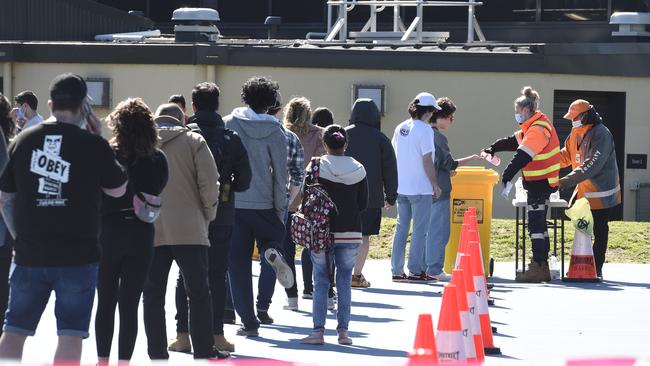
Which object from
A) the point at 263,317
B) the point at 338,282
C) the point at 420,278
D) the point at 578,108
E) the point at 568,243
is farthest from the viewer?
the point at 568,243

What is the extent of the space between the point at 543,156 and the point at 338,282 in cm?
472

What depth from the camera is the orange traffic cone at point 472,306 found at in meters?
9.66

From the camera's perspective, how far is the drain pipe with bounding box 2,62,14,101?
862 inches

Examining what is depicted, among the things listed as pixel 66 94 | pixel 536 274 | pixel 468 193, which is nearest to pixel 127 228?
pixel 66 94

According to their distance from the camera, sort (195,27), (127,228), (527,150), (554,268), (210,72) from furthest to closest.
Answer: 1. (195,27)
2. (210,72)
3. (554,268)
4. (527,150)
5. (127,228)

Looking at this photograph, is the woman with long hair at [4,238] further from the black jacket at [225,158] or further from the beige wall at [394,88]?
the beige wall at [394,88]

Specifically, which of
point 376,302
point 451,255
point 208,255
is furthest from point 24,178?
point 451,255

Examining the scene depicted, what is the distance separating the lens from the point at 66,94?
7781mm

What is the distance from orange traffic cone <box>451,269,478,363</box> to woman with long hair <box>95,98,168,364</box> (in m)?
1.84

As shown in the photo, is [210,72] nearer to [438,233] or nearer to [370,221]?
[438,233]

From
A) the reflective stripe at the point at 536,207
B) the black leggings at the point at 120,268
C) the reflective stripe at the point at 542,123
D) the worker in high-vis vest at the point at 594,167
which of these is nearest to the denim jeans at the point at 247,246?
the black leggings at the point at 120,268

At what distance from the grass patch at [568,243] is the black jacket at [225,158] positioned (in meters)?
7.56

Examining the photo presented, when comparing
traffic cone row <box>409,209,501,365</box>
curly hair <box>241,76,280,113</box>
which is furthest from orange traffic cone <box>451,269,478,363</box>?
curly hair <box>241,76,280,113</box>

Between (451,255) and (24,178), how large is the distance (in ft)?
28.4
